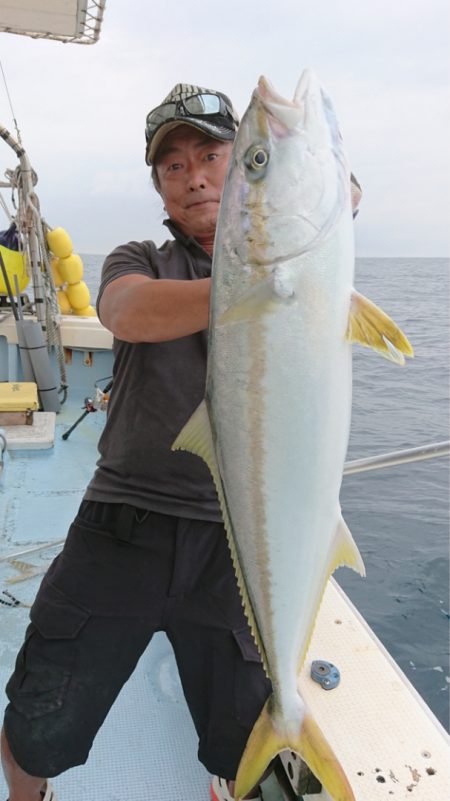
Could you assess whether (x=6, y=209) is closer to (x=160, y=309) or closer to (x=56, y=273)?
(x=56, y=273)

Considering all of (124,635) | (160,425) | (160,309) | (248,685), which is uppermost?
(160,309)

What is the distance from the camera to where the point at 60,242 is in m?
8.91

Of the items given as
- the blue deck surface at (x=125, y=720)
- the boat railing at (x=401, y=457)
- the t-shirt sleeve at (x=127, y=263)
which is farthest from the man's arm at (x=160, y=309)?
the blue deck surface at (x=125, y=720)

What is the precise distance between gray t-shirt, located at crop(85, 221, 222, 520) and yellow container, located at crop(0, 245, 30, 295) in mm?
7090

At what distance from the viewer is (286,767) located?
2059mm

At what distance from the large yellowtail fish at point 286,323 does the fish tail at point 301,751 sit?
20.4 inches

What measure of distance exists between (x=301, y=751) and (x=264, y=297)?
118 cm

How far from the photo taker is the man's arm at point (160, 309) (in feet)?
4.78

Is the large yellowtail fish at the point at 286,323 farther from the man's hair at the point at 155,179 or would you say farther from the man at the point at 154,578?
the man's hair at the point at 155,179

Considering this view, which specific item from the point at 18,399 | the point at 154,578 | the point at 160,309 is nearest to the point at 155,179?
the point at 160,309

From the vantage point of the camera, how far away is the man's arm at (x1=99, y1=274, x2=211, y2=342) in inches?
57.3

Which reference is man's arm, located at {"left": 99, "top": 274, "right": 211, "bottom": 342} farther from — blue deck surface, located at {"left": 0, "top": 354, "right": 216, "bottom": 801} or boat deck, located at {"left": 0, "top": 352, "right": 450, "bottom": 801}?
blue deck surface, located at {"left": 0, "top": 354, "right": 216, "bottom": 801}

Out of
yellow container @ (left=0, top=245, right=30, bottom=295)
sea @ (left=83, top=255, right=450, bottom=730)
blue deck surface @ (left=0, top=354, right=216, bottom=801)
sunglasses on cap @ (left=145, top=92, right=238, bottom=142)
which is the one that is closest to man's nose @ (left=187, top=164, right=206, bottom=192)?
sunglasses on cap @ (left=145, top=92, right=238, bottom=142)

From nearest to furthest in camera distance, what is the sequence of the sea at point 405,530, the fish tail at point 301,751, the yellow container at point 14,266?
1. the fish tail at point 301,751
2. the sea at point 405,530
3. the yellow container at point 14,266
